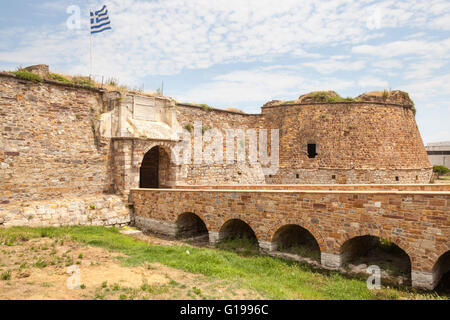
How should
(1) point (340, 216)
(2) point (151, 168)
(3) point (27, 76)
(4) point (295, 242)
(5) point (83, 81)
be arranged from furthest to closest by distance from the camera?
1. (2) point (151, 168)
2. (5) point (83, 81)
3. (3) point (27, 76)
4. (4) point (295, 242)
5. (1) point (340, 216)

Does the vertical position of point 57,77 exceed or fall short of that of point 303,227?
it exceeds it

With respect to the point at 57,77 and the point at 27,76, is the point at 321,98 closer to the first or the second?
the point at 57,77

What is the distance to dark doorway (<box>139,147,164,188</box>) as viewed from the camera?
50.4 feet

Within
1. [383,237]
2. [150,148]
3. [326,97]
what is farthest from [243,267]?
[326,97]

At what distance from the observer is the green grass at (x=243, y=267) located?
661 cm

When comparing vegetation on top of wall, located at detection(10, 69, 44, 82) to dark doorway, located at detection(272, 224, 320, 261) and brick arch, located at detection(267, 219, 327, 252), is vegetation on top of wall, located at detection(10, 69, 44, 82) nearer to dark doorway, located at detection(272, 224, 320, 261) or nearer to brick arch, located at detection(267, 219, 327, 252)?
brick arch, located at detection(267, 219, 327, 252)

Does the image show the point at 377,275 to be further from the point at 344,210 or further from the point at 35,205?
the point at 35,205

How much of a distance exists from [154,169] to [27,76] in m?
6.55

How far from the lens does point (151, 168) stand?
15438 mm

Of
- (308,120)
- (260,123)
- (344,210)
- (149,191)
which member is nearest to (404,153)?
Result: (308,120)

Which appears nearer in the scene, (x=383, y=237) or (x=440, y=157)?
(x=383, y=237)

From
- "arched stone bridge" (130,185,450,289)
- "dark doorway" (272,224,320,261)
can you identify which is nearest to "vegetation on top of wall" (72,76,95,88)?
"arched stone bridge" (130,185,450,289)

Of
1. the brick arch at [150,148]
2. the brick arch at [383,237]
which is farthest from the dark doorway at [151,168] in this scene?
the brick arch at [383,237]

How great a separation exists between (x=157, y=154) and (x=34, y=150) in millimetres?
5511
